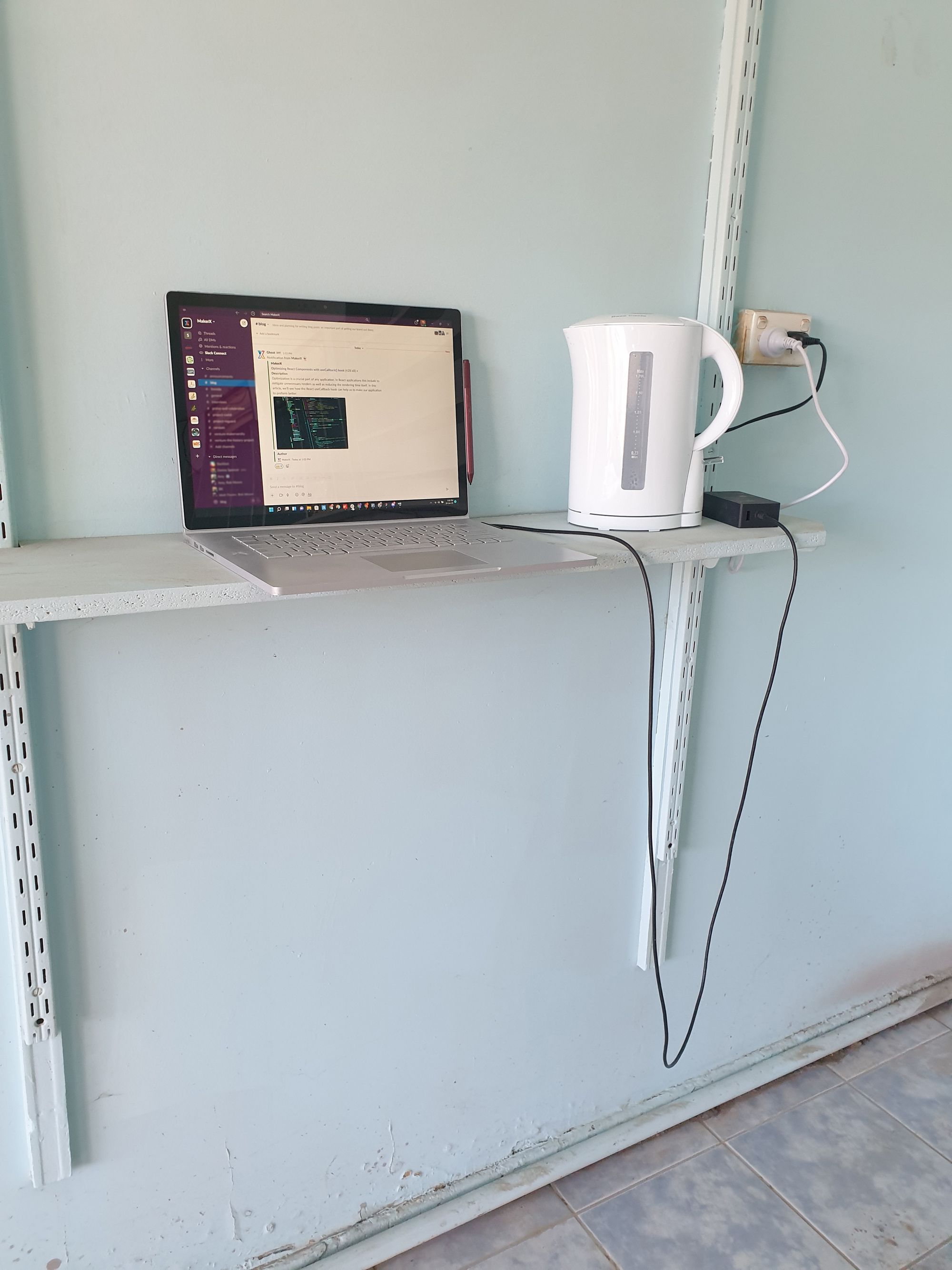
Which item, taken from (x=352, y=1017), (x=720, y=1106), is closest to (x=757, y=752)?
(x=720, y=1106)

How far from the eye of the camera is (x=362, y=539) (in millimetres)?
857

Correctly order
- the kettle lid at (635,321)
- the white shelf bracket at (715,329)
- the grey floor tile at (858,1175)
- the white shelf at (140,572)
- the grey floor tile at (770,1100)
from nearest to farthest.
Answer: the white shelf at (140,572)
the kettle lid at (635,321)
the white shelf bracket at (715,329)
the grey floor tile at (858,1175)
the grey floor tile at (770,1100)

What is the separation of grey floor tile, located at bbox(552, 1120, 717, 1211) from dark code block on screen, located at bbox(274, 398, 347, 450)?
117 centimetres

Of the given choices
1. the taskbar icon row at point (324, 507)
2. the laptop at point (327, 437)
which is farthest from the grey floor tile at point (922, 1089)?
the taskbar icon row at point (324, 507)

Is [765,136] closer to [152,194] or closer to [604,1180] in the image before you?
[152,194]

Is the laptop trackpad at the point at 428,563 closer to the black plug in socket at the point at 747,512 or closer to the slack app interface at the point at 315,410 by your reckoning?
the slack app interface at the point at 315,410

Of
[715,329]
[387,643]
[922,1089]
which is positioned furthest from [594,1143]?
[715,329]

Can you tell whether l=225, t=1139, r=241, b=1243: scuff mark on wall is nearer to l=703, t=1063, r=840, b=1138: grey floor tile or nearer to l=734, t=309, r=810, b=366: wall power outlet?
l=703, t=1063, r=840, b=1138: grey floor tile

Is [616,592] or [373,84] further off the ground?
[373,84]

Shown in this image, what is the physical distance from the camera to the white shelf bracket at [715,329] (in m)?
1.07

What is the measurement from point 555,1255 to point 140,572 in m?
1.13

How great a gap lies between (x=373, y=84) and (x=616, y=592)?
0.66 meters

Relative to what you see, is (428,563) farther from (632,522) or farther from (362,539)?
(632,522)

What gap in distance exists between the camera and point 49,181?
31.0 inches
